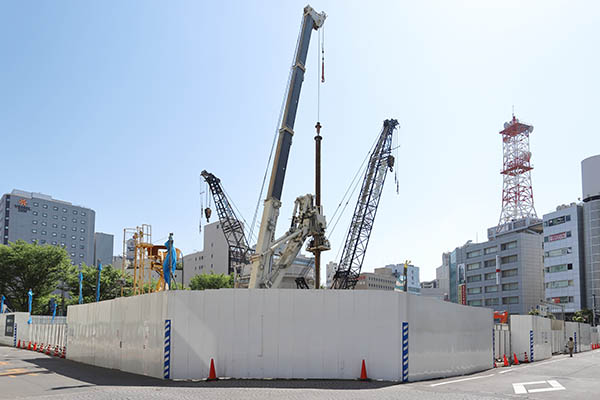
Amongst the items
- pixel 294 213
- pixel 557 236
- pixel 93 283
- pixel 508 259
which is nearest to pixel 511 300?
pixel 508 259

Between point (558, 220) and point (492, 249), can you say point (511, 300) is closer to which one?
point (492, 249)

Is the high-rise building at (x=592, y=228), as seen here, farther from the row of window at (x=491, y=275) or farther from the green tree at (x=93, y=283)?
the green tree at (x=93, y=283)

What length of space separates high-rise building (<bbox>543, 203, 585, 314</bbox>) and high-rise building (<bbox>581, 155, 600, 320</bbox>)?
1.39 m

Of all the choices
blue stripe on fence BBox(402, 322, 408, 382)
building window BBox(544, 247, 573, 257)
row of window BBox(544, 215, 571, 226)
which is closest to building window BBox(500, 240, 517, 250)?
building window BBox(544, 247, 573, 257)

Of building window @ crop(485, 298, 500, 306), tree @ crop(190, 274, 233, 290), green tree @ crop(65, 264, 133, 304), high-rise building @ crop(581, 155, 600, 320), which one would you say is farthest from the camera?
building window @ crop(485, 298, 500, 306)

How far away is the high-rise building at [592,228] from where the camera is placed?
10512cm

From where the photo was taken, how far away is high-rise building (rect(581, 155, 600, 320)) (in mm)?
105125

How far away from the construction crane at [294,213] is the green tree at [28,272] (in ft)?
170

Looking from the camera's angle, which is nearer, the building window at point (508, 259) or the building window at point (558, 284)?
the building window at point (558, 284)

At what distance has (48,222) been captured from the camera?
572 ft

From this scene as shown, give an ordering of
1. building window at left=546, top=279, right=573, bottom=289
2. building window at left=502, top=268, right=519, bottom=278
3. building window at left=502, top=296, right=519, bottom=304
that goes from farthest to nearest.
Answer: building window at left=502, top=268, right=519, bottom=278
building window at left=502, top=296, right=519, bottom=304
building window at left=546, top=279, right=573, bottom=289

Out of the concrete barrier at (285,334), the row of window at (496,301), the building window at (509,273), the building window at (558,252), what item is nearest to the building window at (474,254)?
the building window at (509,273)

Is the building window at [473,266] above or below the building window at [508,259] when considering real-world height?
below

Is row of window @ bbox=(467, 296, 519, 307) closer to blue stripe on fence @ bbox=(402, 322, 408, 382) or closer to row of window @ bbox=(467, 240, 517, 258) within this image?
row of window @ bbox=(467, 240, 517, 258)
